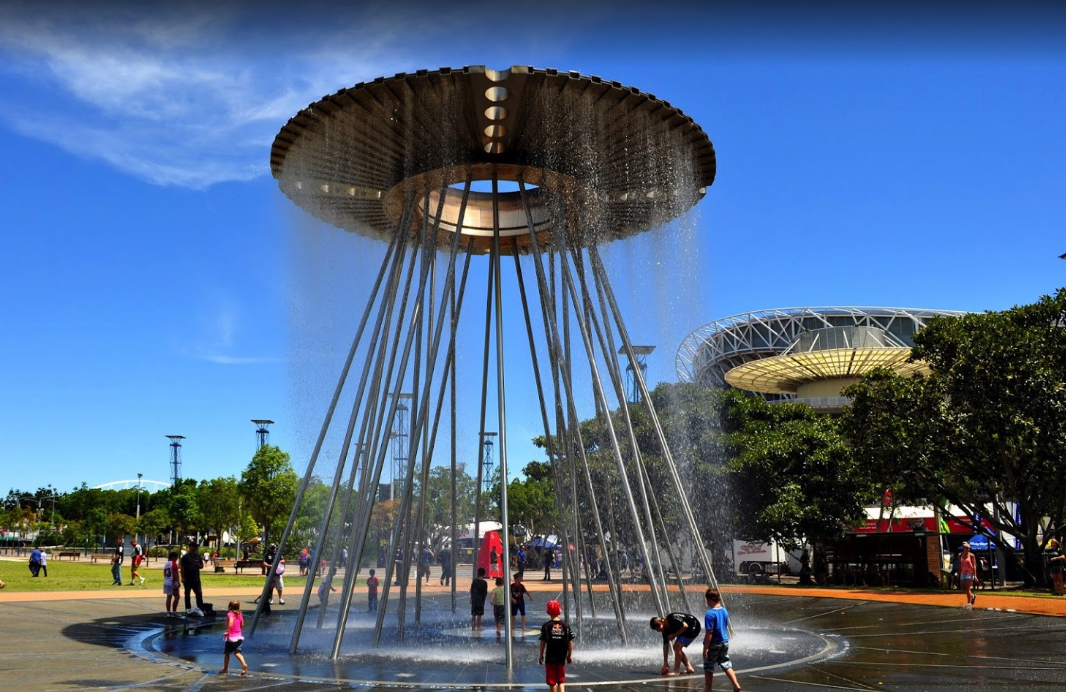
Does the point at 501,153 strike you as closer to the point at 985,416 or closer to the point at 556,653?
the point at 556,653

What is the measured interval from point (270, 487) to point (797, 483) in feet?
92.4

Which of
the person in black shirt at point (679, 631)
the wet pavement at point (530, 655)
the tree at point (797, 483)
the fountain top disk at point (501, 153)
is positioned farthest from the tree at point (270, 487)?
the person in black shirt at point (679, 631)

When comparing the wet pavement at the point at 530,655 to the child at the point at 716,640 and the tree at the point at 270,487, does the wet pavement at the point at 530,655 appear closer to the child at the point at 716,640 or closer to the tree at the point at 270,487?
the child at the point at 716,640

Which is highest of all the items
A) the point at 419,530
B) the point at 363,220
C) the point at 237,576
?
the point at 363,220

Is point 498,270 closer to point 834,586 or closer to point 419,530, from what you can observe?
point 419,530

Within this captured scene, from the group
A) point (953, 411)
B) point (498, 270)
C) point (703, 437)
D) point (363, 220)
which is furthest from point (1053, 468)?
point (363, 220)

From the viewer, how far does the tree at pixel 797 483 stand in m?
33.9

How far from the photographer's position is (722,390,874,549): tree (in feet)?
111

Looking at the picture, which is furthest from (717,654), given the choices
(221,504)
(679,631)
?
(221,504)

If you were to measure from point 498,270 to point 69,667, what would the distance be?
30.2 feet

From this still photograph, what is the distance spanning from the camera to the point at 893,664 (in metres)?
12.5

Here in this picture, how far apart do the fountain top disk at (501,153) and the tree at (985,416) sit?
47.7 ft

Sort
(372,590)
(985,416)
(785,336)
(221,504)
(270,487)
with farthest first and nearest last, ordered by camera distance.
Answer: (785,336)
(221,504)
(270,487)
(985,416)
(372,590)

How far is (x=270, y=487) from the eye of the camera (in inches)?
1911
